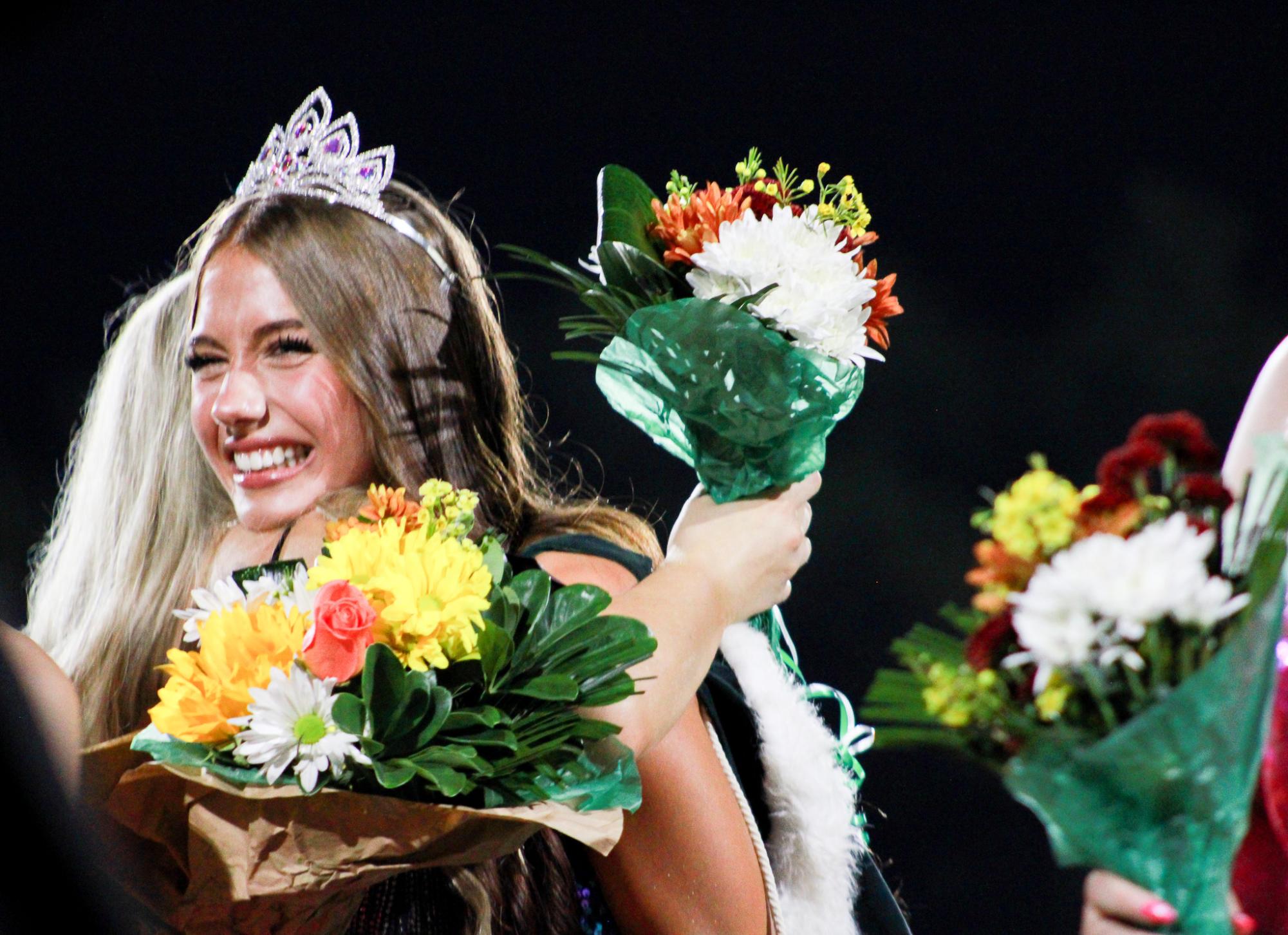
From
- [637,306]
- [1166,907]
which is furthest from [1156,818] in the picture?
[637,306]

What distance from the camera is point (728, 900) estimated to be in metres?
1.60

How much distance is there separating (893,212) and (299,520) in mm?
1136

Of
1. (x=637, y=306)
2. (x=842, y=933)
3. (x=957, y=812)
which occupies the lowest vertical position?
(x=957, y=812)

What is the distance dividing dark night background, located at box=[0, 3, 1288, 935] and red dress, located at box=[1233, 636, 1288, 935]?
117cm

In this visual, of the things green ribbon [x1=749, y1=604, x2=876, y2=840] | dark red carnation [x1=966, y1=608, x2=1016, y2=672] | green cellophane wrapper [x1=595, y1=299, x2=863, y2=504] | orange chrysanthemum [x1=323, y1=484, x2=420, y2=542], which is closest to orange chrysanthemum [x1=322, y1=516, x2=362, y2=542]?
orange chrysanthemum [x1=323, y1=484, x2=420, y2=542]

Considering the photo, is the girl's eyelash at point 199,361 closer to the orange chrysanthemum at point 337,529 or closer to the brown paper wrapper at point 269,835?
the orange chrysanthemum at point 337,529

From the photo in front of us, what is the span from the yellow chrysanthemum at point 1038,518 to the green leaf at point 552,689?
1.55 ft

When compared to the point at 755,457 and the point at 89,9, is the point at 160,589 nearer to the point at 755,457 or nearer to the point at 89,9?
the point at 755,457

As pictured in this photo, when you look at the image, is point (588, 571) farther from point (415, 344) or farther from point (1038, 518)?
point (1038, 518)

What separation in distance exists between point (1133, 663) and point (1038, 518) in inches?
4.4

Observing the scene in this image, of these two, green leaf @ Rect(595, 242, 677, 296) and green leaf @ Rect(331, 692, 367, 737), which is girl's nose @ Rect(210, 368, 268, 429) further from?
green leaf @ Rect(331, 692, 367, 737)

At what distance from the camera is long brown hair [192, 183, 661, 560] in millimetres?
1775

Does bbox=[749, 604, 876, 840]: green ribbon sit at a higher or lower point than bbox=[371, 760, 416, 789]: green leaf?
lower

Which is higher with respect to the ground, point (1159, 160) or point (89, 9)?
point (89, 9)
